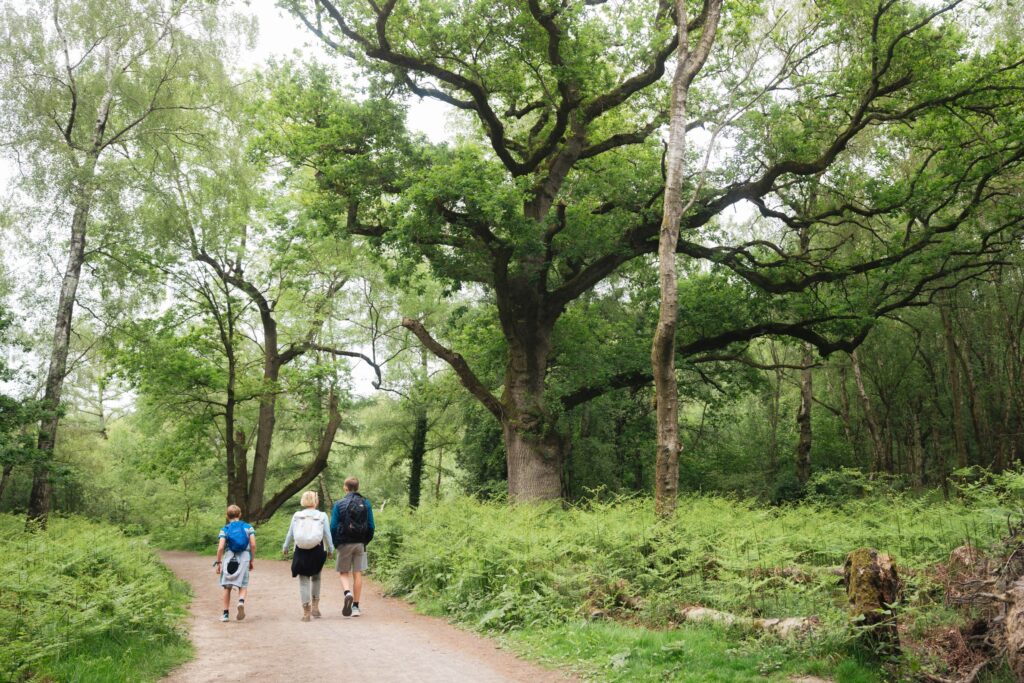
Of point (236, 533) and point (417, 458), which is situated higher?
point (417, 458)

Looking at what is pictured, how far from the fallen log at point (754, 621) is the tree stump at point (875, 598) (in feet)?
1.75

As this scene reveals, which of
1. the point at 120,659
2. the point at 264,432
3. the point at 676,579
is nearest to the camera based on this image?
the point at 120,659

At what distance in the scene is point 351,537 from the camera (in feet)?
34.2

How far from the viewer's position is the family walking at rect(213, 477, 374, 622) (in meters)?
9.94

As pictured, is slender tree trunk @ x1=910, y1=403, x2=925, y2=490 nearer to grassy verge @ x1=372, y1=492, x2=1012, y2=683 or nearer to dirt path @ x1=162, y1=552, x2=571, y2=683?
grassy verge @ x1=372, y1=492, x2=1012, y2=683

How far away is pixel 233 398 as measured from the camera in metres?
21.3

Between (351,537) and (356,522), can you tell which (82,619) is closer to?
(351,537)

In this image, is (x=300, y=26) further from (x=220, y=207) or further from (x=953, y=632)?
(x=953, y=632)

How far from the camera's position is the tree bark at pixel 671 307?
10531 millimetres

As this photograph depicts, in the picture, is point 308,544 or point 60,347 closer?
point 308,544

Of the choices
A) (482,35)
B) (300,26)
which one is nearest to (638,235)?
(482,35)

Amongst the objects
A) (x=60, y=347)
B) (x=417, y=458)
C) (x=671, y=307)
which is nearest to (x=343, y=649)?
(x=671, y=307)

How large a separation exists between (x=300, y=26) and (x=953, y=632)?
16.7m

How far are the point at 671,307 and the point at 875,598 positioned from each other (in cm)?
575
